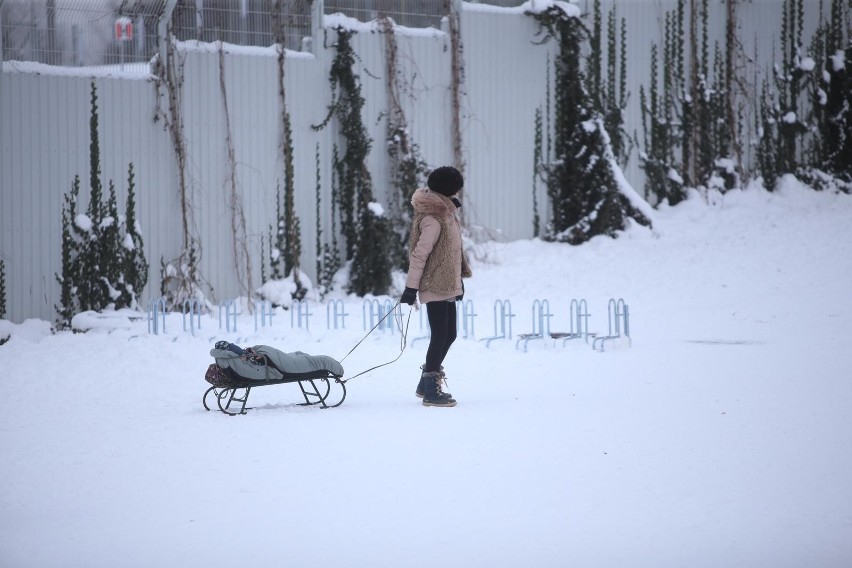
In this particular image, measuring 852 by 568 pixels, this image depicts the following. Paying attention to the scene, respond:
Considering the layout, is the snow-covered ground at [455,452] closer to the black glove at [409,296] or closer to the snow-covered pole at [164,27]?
the black glove at [409,296]

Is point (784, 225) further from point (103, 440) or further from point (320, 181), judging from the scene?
point (103, 440)

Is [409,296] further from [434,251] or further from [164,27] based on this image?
[164,27]

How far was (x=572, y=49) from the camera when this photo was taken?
16.4 m

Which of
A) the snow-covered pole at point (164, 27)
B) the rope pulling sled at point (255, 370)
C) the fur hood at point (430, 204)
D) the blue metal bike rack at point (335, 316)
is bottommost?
the rope pulling sled at point (255, 370)

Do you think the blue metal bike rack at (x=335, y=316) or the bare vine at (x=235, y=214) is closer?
A: the blue metal bike rack at (x=335, y=316)

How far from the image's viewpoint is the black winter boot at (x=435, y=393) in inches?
308

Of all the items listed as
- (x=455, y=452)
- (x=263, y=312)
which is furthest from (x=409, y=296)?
(x=263, y=312)

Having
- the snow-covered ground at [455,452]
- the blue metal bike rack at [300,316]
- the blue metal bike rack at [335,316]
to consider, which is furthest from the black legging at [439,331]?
the blue metal bike rack at [300,316]

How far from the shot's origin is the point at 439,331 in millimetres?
7957

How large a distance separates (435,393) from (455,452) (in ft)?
5.32

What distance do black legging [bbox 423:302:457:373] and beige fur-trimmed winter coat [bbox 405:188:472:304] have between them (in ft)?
0.31

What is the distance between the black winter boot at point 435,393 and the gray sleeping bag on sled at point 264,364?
2.50 feet

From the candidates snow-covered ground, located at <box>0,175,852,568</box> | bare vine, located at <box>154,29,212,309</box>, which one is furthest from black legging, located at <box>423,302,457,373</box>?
bare vine, located at <box>154,29,212,309</box>

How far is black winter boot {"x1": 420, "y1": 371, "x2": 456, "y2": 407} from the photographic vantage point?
7824 millimetres
